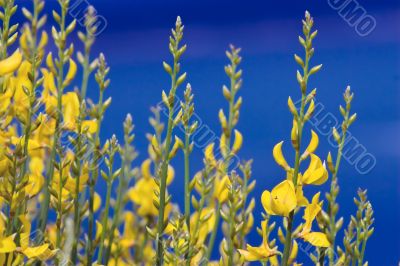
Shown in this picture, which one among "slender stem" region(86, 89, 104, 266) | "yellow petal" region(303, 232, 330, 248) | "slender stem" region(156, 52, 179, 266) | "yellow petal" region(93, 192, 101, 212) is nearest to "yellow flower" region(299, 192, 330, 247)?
"yellow petal" region(303, 232, 330, 248)

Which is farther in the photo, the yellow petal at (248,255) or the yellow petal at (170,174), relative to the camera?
the yellow petal at (170,174)

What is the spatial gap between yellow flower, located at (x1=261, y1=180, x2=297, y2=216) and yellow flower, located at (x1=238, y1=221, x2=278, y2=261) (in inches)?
1.7

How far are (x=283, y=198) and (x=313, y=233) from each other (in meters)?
0.07

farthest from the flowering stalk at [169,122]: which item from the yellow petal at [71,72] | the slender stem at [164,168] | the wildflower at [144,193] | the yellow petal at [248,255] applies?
the wildflower at [144,193]

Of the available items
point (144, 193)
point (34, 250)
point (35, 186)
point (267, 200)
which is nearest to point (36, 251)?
point (34, 250)

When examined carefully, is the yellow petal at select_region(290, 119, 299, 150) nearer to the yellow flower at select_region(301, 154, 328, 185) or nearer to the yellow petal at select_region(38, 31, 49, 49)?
the yellow flower at select_region(301, 154, 328, 185)

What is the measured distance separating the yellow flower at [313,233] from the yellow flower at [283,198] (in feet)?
0.11

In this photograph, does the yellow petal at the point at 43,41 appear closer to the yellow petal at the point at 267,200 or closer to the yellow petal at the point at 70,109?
the yellow petal at the point at 70,109

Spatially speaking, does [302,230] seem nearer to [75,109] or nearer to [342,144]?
[342,144]

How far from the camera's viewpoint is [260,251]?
105 centimetres

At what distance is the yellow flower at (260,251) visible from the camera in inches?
41.2

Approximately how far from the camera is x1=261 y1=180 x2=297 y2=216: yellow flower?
0.99 meters

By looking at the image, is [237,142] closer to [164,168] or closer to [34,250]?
[164,168]

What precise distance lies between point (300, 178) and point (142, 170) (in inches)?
32.8
